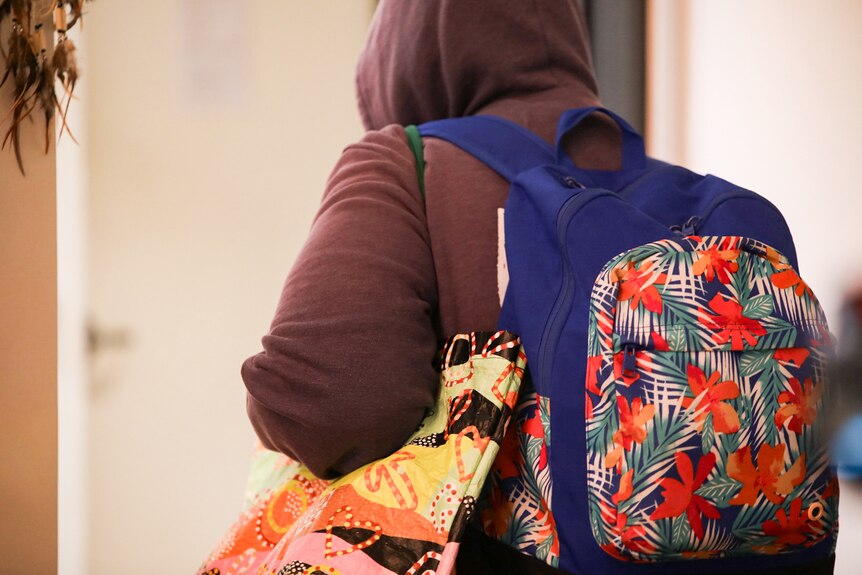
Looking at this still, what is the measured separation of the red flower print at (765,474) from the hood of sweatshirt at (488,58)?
0.45 metres

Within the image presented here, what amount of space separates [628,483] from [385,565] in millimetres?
231

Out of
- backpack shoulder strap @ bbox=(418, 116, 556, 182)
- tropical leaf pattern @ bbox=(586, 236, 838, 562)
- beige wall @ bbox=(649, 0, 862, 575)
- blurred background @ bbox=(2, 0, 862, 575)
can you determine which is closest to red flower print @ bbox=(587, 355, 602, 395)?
tropical leaf pattern @ bbox=(586, 236, 838, 562)

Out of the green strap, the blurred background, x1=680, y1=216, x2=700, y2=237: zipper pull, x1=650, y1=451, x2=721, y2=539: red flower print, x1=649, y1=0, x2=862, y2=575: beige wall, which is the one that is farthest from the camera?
the blurred background

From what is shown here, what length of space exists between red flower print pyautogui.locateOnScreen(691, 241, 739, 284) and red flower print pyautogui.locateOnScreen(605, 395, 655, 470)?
5.2 inches

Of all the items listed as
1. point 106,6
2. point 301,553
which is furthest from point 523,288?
point 106,6

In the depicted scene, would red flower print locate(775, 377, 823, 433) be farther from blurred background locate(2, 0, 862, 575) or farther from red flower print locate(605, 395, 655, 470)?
blurred background locate(2, 0, 862, 575)

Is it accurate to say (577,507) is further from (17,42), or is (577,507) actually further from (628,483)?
(17,42)

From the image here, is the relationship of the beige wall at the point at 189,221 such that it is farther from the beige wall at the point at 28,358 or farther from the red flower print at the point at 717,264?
the red flower print at the point at 717,264

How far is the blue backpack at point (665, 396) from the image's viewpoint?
637 millimetres

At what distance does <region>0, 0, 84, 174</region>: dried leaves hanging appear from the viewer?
2.57ft

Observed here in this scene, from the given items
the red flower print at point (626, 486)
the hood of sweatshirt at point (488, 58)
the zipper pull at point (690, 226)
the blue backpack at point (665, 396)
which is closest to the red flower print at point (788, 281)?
the blue backpack at point (665, 396)

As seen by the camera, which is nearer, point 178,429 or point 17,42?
point 17,42

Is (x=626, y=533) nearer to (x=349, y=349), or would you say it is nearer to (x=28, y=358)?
(x=349, y=349)

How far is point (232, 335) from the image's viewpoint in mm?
1608
